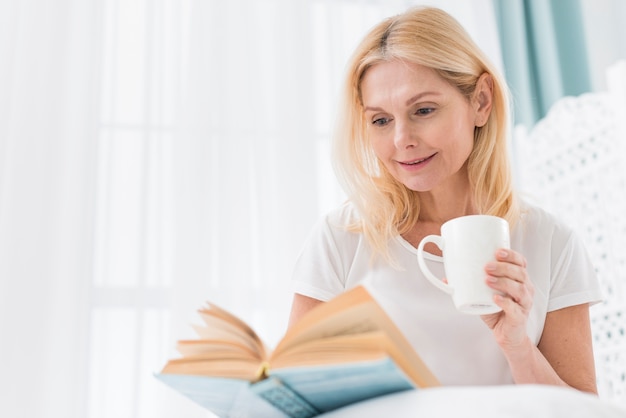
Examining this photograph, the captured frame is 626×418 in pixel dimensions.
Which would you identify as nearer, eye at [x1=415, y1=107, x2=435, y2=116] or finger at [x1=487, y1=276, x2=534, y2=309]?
finger at [x1=487, y1=276, x2=534, y2=309]

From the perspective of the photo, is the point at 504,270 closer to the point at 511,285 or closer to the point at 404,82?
the point at 511,285

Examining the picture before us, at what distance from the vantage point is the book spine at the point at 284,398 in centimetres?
74

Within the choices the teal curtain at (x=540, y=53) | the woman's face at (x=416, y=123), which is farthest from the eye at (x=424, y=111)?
the teal curtain at (x=540, y=53)

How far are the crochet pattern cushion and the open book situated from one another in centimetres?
176

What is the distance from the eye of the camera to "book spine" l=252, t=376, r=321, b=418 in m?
0.74

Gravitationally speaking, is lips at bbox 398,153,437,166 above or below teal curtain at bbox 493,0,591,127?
below

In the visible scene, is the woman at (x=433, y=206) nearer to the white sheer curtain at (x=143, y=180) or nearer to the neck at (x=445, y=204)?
the neck at (x=445, y=204)

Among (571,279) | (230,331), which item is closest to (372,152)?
(571,279)

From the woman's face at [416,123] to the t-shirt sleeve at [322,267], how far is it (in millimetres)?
177

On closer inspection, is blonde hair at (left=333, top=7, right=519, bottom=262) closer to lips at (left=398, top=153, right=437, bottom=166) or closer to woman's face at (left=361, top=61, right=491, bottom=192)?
woman's face at (left=361, top=61, right=491, bottom=192)

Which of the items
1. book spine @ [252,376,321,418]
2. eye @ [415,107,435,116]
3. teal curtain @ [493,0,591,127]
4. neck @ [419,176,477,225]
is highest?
teal curtain @ [493,0,591,127]

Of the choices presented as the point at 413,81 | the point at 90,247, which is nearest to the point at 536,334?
the point at 413,81

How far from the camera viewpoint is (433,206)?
1426 millimetres

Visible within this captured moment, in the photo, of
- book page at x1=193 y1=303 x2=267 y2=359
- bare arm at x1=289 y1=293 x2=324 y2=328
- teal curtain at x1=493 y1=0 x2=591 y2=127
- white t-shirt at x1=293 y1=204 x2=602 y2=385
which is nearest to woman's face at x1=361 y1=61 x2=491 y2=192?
white t-shirt at x1=293 y1=204 x2=602 y2=385
